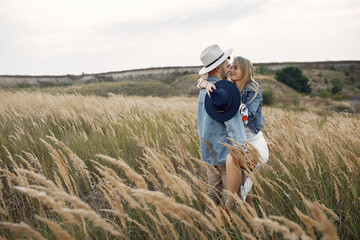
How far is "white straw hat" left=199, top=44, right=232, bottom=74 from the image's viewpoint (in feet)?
7.43

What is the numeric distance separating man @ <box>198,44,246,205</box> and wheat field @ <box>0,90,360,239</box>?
223 mm

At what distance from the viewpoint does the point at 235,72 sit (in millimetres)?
2436

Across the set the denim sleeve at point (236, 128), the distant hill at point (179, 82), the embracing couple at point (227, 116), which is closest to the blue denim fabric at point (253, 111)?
the embracing couple at point (227, 116)

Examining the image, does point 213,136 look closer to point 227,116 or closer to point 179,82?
point 227,116

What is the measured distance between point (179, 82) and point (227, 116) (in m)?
46.4

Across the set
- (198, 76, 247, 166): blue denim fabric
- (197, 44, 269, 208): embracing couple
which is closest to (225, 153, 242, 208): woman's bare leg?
(197, 44, 269, 208): embracing couple

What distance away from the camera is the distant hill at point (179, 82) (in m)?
33.3

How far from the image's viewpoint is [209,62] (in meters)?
2.31

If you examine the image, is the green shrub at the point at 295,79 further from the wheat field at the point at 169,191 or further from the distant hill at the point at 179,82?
the wheat field at the point at 169,191

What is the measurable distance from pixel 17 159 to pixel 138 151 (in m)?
1.79

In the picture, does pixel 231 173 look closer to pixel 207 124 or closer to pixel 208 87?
pixel 207 124

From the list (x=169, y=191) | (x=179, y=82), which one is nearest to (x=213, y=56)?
(x=169, y=191)

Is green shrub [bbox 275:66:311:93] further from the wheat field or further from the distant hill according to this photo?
the wheat field

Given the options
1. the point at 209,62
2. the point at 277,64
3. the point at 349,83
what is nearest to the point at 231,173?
the point at 209,62
